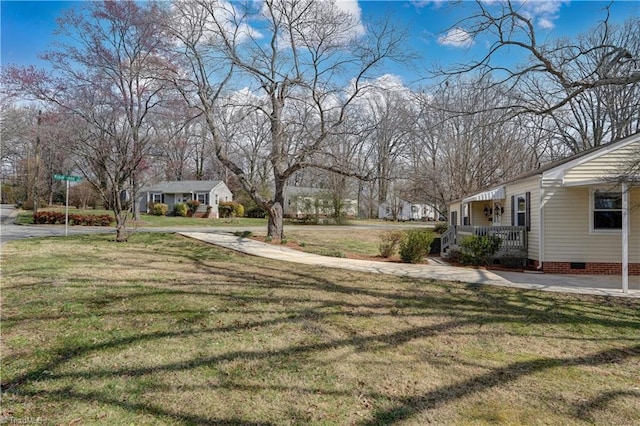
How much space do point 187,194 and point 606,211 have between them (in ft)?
119

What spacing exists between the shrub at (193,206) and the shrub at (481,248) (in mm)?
31062

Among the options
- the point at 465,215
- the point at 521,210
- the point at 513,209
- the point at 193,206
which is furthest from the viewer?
the point at 193,206

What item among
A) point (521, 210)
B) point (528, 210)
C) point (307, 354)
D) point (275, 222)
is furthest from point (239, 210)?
point (307, 354)

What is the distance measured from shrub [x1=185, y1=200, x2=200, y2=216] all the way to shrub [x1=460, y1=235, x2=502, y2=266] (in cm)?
3106

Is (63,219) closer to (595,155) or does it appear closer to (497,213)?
(497,213)

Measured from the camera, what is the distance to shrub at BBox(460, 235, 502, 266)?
432 inches

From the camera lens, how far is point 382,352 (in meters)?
4.08

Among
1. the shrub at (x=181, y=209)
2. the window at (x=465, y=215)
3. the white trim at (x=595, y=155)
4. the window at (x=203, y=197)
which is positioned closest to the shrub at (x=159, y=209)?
the shrub at (x=181, y=209)

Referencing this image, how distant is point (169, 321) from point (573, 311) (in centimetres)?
609

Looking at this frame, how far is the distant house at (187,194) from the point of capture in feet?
125

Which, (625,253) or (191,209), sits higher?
(191,209)

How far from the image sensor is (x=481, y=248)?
11.0 meters

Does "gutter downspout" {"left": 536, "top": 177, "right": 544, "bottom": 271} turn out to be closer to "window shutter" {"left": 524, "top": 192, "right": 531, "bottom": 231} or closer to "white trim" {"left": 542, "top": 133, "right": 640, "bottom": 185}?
"white trim" {"left": 542, "top": 133, "right": 640, "bottom": 185}

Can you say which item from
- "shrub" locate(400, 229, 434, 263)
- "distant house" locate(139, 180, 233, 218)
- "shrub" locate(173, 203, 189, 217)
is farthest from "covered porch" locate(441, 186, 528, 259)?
"shrub" locate(173, 203, 189, 217)
